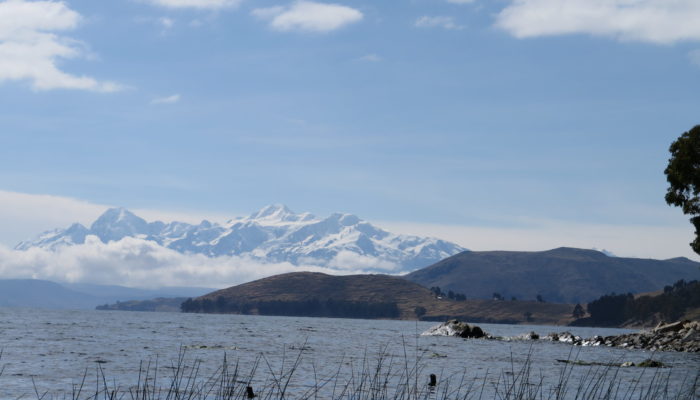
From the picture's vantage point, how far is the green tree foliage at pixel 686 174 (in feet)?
241

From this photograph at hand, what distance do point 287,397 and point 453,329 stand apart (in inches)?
3629

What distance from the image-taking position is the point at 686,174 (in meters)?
73.6

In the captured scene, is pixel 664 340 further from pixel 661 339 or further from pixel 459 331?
pixel 459 331

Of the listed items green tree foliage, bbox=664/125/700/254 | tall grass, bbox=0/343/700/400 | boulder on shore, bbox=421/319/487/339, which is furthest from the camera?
boulder on shore, bbox=421/319/487/339

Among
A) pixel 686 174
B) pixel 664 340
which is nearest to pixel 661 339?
pixel 664 340

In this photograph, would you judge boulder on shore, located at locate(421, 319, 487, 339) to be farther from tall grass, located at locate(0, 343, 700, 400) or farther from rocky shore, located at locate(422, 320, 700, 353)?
tall grass, located at locate(0, 343, 700, 400)

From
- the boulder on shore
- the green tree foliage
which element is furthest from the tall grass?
the boulder on shore

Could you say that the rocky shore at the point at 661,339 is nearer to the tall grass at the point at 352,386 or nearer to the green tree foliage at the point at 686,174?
the green tree foliage at the point at 686,174

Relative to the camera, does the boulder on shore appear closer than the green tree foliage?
No

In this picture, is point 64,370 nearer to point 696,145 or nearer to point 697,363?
point 697,363

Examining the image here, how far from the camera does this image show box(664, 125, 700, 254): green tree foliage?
73.4m

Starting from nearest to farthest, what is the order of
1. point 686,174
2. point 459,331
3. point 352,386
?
point 352,386 < point 686,174 < point 459,331

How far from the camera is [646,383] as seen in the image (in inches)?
1688

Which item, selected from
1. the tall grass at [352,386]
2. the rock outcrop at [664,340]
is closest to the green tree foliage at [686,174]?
the rock outcrop at [664,340]
